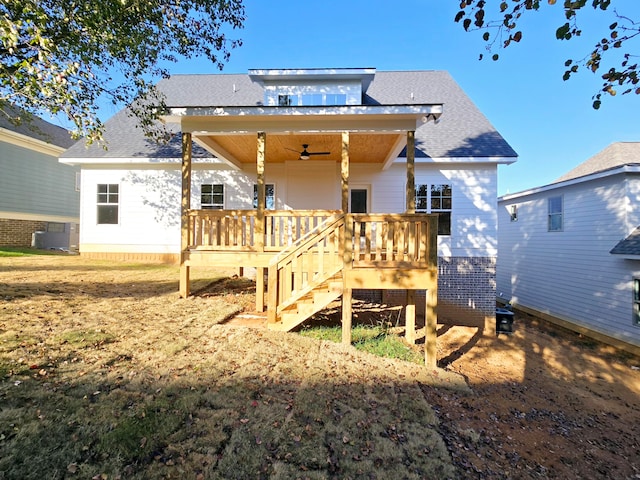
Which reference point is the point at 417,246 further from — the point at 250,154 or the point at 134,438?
the point at 250,154

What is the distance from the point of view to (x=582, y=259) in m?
10.7

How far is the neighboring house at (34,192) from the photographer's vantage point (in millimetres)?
13688

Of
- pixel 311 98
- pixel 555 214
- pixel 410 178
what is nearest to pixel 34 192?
pixel 311 98

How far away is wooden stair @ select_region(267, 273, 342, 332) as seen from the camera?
545 centimetres

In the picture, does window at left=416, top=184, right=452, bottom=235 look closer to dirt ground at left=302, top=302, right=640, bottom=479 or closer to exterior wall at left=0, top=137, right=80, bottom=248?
dirt ground at left=302, top=302, right=640, bottom=479

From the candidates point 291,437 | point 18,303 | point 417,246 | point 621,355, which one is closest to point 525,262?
point 621,355

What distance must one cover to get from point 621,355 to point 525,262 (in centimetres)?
543

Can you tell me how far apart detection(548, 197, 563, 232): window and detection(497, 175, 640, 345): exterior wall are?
0.67ft

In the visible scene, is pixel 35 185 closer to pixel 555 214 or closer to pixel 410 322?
pixel 410 322

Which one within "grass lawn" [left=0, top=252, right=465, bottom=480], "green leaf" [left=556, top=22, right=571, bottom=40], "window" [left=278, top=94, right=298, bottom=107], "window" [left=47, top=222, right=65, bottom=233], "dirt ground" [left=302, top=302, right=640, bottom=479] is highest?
"window" [left=278, top=94, right=298, bottom=107]

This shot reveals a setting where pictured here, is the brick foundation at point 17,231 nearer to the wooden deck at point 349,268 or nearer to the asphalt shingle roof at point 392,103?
the asphalt shingle roof at point 392,103

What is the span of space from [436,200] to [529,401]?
5.72 metres

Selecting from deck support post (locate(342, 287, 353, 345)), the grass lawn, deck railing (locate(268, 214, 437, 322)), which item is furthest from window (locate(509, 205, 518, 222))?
deck support post (locate(342, 287, 353, 345))

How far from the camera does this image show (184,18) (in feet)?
22.0
